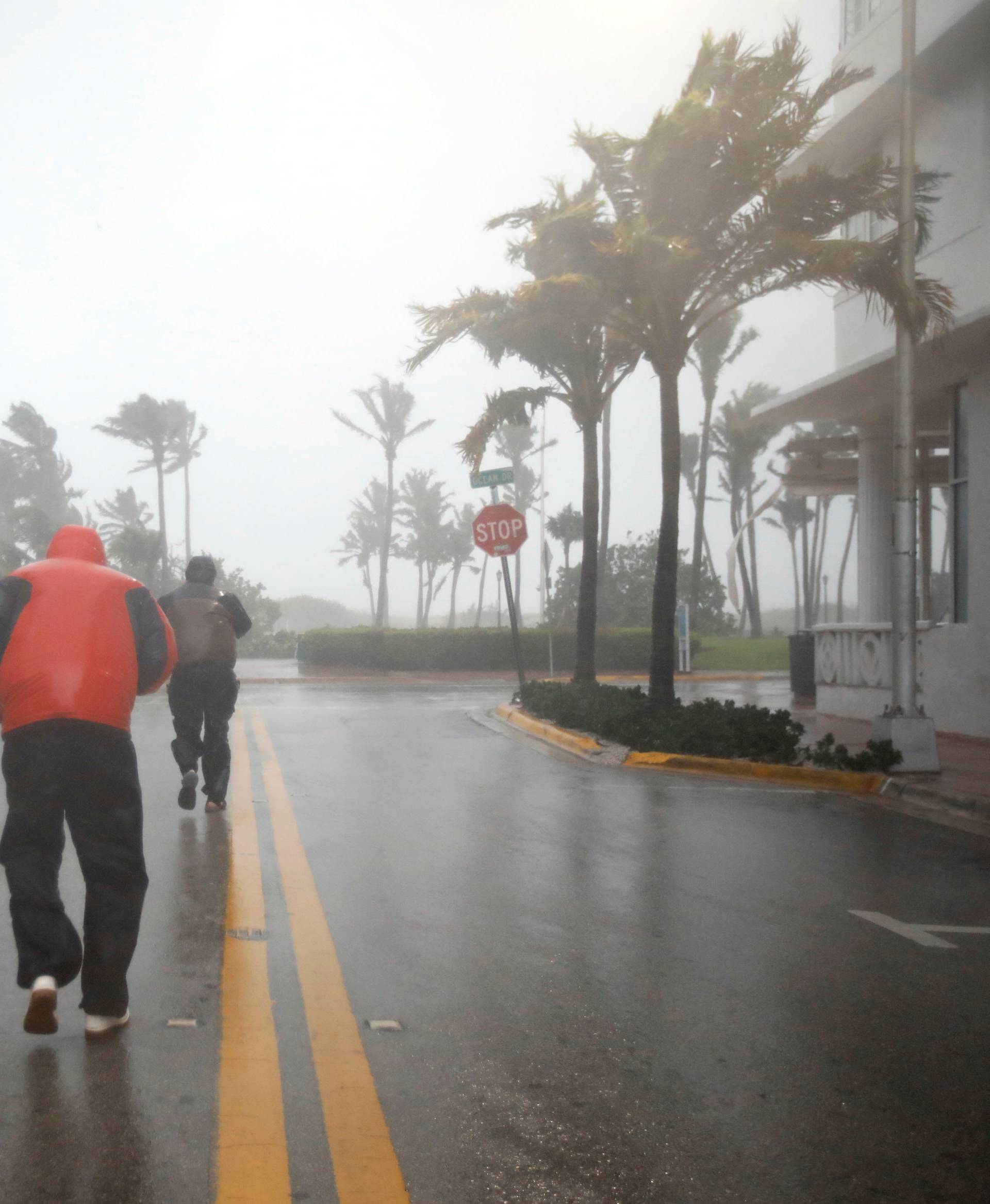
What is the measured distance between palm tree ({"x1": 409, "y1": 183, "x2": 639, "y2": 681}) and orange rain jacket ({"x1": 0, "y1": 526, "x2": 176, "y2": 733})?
1146 cm

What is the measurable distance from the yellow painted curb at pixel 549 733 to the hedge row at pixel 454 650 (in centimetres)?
1449

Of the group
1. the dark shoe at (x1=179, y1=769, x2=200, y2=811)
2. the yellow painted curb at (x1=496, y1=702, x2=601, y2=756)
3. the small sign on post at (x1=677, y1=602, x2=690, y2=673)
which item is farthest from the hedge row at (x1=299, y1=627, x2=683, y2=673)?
the dark shoe at (x1=179, y1=769, x2=200, y2=811)

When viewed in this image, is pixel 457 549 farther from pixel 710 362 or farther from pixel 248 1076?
pixel 248 1076

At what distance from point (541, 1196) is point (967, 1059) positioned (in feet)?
5.84

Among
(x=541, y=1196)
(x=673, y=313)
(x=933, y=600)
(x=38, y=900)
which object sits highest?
(x=673, y=313)

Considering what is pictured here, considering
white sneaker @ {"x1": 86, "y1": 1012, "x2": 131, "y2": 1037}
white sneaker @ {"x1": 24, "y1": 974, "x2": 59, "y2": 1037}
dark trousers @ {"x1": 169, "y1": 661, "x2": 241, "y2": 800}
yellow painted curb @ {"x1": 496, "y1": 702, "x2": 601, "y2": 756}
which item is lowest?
white sneaker @ {"x1": 86, "y1": 1012, "x2": 131, "y2": 1037}

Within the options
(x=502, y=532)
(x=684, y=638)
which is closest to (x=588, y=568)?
(x=502, y=532)

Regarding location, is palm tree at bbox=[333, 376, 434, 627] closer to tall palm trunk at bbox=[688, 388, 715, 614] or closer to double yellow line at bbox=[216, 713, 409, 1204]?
tall palm trunk at bbox=[688, 388, 715, 614]

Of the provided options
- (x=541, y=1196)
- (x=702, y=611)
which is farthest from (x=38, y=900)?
(x=702, y=611)

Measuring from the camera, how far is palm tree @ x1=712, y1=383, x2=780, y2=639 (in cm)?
5956

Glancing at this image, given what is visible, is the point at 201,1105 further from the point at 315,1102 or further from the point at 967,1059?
the point at 967,1059

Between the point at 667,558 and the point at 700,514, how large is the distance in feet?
112

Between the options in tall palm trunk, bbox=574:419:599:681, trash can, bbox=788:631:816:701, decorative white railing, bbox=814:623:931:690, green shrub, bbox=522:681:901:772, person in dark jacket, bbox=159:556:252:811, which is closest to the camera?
person in dark jacket, bbox=159:556:252:811

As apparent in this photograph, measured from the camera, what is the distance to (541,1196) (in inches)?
125
